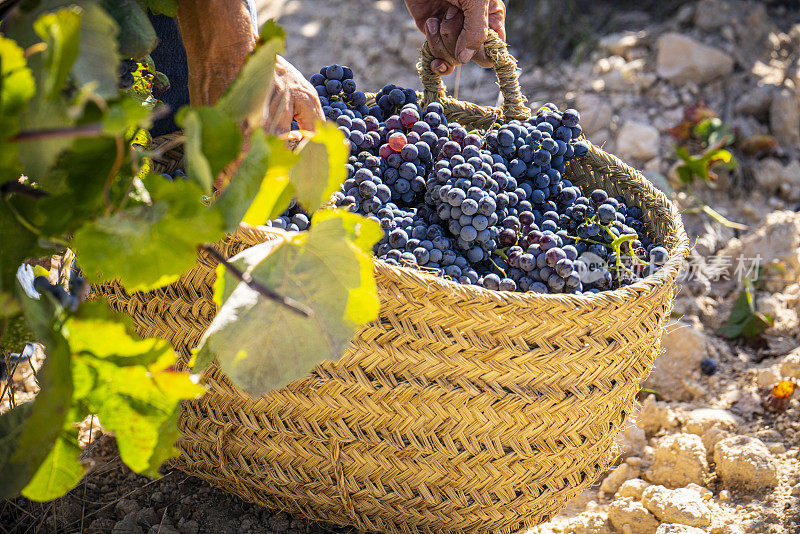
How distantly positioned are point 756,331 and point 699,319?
6.7 inches

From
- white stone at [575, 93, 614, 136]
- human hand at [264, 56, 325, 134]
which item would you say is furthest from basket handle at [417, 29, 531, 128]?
white stone at [575, 93, 614, 136]

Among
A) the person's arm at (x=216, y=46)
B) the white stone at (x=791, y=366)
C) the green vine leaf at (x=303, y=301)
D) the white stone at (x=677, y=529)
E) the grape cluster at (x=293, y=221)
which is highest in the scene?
the green vine leaf at (x=303, y=301)

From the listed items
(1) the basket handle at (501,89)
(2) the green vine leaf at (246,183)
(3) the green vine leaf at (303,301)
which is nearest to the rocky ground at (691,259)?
(1) the basket handle at (501,89)

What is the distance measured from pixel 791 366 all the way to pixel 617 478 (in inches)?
25.3

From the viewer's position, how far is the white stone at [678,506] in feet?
4.14

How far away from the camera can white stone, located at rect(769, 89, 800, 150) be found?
109 inches

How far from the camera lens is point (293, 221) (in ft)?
3.97

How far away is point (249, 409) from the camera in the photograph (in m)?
1.15

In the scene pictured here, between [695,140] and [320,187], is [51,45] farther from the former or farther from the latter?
[695,140]

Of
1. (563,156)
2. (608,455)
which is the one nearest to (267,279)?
(608,455)

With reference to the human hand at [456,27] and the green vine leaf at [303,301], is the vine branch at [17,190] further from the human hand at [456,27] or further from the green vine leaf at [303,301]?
the human hand at [456,27]

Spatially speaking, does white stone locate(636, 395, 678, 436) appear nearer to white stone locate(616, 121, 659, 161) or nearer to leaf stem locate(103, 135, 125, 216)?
white stone locate(616, 121, 659, 161)

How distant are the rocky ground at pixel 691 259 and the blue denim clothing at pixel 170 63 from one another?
2.28ft

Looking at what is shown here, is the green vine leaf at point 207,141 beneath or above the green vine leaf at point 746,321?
above
